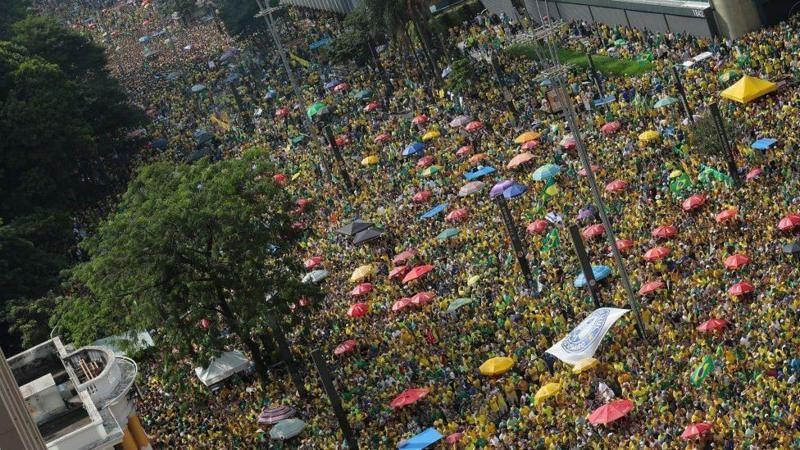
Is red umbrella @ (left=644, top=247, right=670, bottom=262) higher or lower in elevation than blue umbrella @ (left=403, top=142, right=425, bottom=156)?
lower

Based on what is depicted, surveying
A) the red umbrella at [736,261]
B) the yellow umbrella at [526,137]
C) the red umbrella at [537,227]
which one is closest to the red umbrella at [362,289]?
the red umbrella at [537,227]

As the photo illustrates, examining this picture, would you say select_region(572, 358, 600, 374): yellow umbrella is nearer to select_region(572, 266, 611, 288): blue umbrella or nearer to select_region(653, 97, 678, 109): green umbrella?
select_region(572, 266, 611, 288): blue umbrella

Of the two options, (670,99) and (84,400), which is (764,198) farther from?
(84,400)

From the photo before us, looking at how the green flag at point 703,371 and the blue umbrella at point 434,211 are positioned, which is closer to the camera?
the green flag at point 703,371

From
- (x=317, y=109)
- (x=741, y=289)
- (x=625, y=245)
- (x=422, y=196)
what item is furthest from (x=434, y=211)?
(x=317, y=109)

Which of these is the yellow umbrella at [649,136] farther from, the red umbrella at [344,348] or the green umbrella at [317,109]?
the green umbrella at [317,109]

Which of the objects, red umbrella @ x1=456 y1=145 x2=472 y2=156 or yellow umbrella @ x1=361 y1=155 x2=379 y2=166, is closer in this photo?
red umbrella @ x1=456 y1=145 x2=472 y2=156

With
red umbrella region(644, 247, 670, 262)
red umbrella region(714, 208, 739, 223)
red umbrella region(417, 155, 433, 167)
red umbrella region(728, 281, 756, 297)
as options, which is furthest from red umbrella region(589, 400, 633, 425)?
red umbrella region(417, 155, 433, 167)
